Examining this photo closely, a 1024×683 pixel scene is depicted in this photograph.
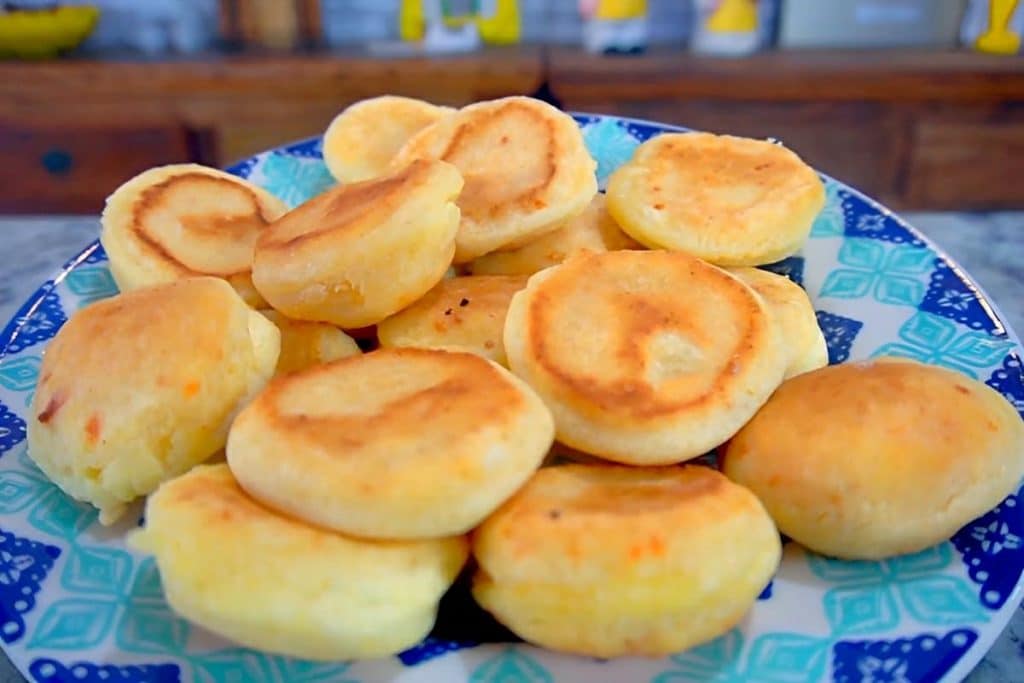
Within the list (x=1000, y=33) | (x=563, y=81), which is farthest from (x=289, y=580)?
(x=1000, y=33)

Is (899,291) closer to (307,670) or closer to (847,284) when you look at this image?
(847,284)

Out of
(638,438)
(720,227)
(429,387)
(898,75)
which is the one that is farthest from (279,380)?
(898,75)

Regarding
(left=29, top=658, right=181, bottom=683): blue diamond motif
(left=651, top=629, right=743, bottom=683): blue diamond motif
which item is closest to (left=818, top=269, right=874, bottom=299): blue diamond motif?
(left=651, top=629, right=743, bottom=683): blue diamond motif

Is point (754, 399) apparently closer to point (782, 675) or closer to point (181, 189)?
point (782, 675)

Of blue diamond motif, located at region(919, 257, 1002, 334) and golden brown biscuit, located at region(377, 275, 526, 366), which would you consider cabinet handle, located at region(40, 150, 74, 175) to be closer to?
golden brown biscuit, located at region(377, 275, 526, 366)

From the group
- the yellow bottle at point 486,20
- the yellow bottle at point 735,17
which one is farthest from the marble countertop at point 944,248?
the yellow bottle at point 486,20

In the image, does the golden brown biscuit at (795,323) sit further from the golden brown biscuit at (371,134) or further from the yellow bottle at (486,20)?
the yellow bottle at (486,20)

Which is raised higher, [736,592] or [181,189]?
[181,189]

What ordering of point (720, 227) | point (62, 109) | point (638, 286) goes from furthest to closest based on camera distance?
point (62, 109) → point (720, 227) → point (638, 286)
